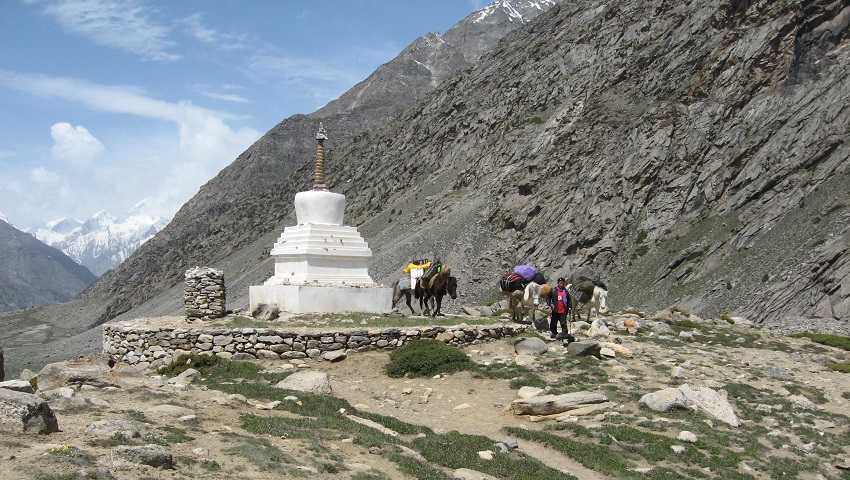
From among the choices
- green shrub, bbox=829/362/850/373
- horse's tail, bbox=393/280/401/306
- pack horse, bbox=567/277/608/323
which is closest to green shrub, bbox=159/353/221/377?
horse's tail, bbox=393/280/401/306

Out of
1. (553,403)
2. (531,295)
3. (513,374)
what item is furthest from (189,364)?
(531,295)

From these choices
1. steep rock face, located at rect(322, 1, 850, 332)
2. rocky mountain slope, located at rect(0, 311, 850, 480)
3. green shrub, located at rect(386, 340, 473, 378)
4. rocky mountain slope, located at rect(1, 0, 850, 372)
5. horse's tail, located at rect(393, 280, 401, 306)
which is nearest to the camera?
rocky mountain slope, located at rect(0, 311, 850, 480)

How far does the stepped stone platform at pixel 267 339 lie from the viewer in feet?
60.2

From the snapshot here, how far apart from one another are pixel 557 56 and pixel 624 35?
13560 mm

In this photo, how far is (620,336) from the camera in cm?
2164

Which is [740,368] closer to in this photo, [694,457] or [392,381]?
[694,457]

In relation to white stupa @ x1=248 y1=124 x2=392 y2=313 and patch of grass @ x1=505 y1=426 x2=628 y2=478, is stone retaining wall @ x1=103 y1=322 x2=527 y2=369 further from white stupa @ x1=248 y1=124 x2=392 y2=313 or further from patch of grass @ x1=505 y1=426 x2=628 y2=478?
patch of grass @ x1=505 y1=426 x2=628 y2=478

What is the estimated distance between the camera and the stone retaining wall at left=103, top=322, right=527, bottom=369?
1836 cm

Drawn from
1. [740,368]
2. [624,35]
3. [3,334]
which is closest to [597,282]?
[740,368]

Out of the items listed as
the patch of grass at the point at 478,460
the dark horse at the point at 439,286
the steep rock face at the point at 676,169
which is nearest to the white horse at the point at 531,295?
the dark horse at the point at 439,286

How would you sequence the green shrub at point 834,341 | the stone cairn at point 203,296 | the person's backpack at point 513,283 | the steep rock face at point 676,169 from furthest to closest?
the steep rock face at point 676,169 → the green shrub at point 834,341 → the stone cairn at point 203,296 → the person's backpack at point 513,283

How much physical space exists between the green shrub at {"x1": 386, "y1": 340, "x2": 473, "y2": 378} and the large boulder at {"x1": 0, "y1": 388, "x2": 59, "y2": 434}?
9.70 metres

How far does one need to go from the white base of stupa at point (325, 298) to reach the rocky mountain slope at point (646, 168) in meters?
22.0

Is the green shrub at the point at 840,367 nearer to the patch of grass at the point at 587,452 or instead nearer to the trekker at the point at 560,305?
the trekker at the point at 560,305
